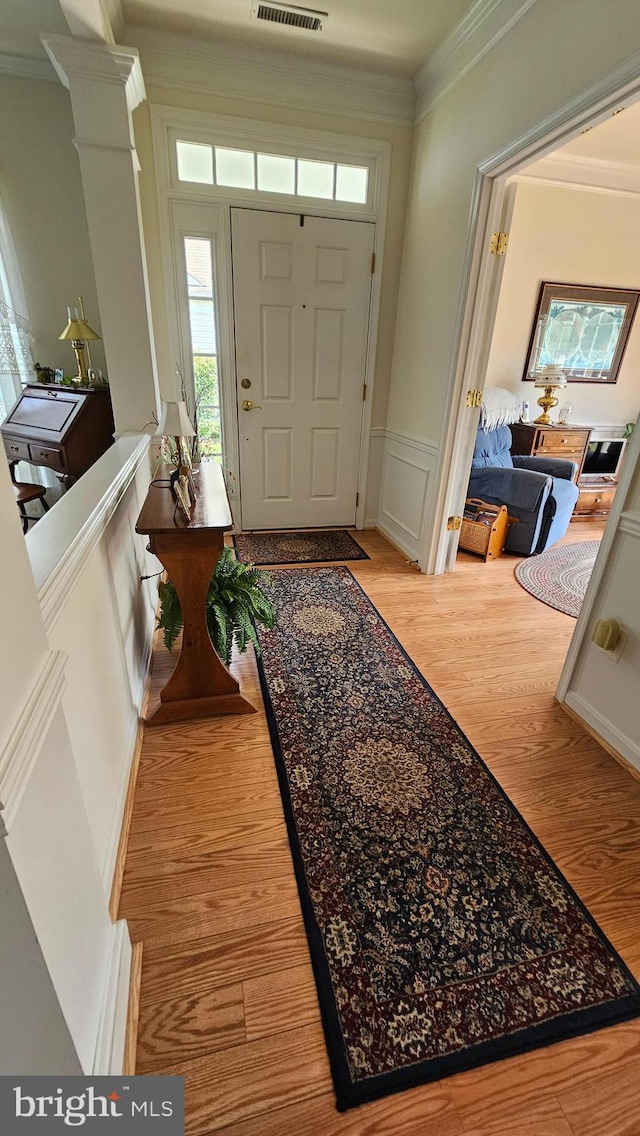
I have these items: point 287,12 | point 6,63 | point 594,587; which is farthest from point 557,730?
point 6,63

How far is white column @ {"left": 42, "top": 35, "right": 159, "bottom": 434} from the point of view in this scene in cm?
194

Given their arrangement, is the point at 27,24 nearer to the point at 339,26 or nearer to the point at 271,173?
the point at 271,173

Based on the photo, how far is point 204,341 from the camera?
306 cm

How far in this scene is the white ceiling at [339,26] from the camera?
7.20 ft

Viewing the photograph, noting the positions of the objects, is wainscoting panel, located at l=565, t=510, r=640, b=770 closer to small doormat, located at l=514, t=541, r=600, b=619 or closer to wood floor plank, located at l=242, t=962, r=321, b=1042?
small doormat, located at l=514, t=541, r=600, b=619

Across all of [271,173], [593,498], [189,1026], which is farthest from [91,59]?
[593,498]

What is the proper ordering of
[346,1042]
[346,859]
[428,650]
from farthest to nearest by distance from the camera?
[428,650] → [346,859] → [346,1042]

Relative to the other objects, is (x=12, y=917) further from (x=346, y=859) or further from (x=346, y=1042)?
(x=346, y=859)

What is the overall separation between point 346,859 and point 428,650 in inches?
44.3

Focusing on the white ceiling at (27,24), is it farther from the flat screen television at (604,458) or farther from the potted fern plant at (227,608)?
the flat screen television at (604,458)

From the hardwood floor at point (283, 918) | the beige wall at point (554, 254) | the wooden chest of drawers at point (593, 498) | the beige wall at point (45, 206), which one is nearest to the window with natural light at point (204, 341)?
the beige wall at point (45, 206)

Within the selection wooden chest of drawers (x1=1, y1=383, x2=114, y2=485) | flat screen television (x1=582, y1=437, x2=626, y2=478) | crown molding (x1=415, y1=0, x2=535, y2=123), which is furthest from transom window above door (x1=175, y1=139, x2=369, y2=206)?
flat screen television (x1=582, y1=437, x2=626, y2=478)

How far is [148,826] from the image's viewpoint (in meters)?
1.35

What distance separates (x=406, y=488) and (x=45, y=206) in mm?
2807
